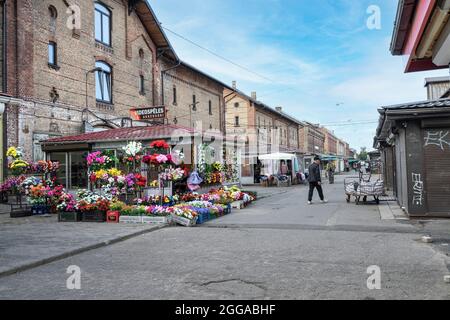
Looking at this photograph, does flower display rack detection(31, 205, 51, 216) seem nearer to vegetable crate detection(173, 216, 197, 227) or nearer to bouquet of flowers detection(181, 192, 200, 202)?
bouquet of flowers detection(181, 192, 200, 202)

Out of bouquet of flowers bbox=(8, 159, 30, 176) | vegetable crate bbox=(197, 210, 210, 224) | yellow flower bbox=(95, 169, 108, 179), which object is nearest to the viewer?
vegetable crate bbox=(197, 210, 210, 224)

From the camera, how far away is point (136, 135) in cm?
1655

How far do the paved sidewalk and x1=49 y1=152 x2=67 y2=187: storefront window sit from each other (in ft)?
17.5

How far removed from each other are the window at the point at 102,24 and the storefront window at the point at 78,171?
27.0 ft

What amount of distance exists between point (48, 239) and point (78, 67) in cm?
1394

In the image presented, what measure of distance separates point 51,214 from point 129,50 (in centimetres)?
1367

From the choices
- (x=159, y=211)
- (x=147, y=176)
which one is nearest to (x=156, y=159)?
(x=159, y=211)

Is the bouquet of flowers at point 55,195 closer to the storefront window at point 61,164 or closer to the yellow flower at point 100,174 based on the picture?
the yellow flower at point 100,174

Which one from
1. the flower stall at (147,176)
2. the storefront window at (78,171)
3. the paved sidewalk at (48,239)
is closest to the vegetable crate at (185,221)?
the flower stall at (147,176)

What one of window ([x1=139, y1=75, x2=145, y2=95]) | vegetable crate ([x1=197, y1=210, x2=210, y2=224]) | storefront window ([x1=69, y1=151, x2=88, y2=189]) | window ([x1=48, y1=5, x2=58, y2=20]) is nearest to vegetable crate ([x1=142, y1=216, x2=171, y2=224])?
vegetable crate ([x1=197, y1=210, x2=210, y2=224])

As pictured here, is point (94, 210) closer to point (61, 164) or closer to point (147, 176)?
point (147, 176)

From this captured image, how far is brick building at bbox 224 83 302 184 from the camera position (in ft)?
120

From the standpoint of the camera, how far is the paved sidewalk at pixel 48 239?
7062 mm
